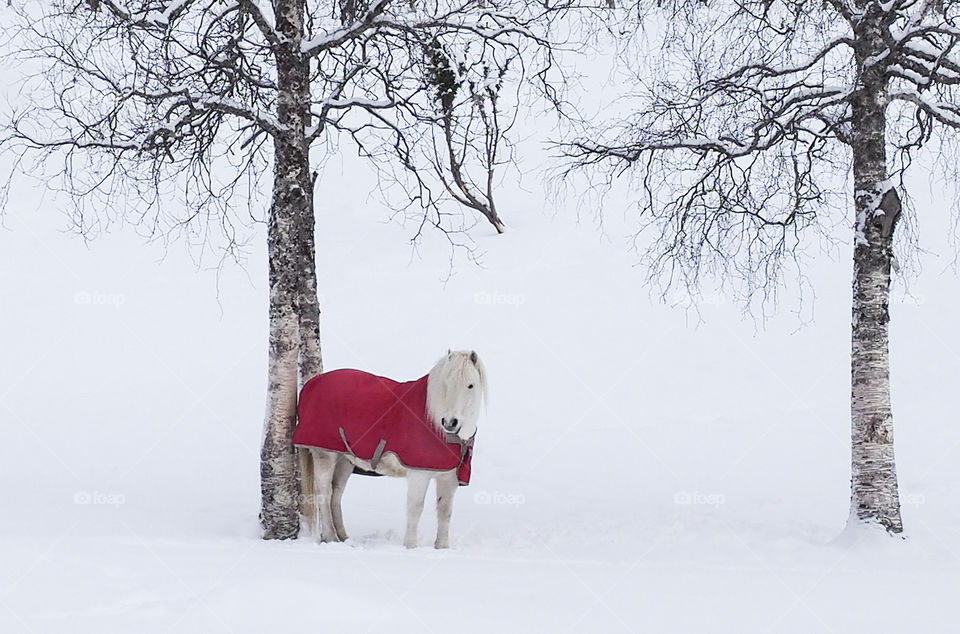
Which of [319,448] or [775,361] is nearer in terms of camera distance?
[319,448]

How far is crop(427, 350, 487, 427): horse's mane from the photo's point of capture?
703 centimetres

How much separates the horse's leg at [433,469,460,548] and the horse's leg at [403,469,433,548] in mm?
141

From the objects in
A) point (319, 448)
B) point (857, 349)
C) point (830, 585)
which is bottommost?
point (830, 585)

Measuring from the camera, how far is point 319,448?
24.9 ft

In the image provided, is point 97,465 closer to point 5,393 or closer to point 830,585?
point 5,393

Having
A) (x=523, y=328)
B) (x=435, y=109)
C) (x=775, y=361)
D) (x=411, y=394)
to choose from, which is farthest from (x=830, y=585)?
(x=523, y=328)

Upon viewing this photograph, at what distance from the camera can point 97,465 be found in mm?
10852

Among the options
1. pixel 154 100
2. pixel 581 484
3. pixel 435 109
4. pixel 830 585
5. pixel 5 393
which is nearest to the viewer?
pixel 830 585

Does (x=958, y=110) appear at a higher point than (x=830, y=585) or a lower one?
higher

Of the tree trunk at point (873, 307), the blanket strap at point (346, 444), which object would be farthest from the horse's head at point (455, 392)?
the tree trunk at point (873, 307)

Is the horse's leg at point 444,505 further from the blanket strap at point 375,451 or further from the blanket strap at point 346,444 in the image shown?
the blanket strap at point 346,444

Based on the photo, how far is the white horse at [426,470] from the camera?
7.04 metres

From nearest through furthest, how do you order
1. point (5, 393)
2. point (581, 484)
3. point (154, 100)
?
point (154, 100) < point (581, 484) < point (5, 393)

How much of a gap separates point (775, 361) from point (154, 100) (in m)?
9.50
